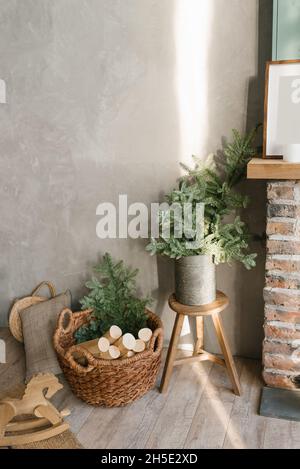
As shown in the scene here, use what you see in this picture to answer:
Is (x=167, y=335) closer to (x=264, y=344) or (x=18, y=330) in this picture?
(x=264, y=344)

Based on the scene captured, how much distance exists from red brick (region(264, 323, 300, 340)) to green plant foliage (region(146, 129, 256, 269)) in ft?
0.87

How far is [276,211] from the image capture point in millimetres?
1967

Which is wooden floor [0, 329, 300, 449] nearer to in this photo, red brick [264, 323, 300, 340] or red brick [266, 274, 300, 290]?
red brick [264, 323, 300, 340]

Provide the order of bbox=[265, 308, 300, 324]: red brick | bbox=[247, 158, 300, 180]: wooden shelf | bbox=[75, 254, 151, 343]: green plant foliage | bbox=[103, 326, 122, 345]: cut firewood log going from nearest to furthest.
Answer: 1. bbox=[247, 158, 300, 180]: wooden shelf
2. bbox=[265, 308, 300, 324]: red brick
3. bbox=[103, 326, 122, 345]: cut firewood log
4. bbox=[75, 254, 151, 343]: green plant foliage

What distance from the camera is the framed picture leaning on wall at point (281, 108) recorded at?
1916mm

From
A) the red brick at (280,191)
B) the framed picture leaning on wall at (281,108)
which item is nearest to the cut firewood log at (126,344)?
the red brick at (280,191)

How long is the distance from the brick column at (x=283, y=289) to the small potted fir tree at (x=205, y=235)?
12 centimetres

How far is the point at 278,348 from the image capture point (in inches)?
82.1

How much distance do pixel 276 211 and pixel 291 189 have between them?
0.33 ft

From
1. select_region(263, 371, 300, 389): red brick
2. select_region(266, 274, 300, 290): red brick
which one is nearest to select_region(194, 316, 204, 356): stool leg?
select_region(263, 371, 300, 389): red brick

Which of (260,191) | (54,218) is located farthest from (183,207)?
(54,218)

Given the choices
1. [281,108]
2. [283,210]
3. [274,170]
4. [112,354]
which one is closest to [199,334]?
[112,354]

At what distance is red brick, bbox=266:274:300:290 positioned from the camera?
2004 mm
